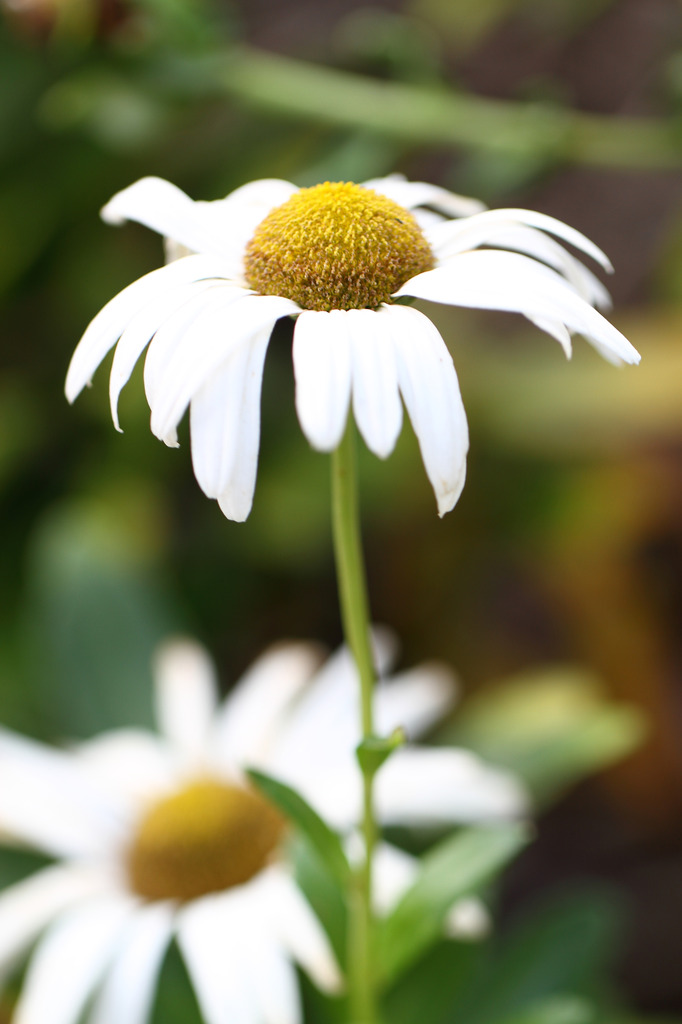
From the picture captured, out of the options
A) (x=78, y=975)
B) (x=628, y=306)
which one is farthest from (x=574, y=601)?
(x=78, y=975)

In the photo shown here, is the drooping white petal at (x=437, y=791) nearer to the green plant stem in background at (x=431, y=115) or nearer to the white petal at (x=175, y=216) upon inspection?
the white petal at (x=175, y=216)

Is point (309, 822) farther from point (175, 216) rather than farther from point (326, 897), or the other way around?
point (175, 216)

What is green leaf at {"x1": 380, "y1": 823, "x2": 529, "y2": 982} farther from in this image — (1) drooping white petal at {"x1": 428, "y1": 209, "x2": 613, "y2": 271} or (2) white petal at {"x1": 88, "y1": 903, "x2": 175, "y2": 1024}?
(1) drooping white petal at {"x1": 428, "y1": 209, "x2": 613, "y2": 271}

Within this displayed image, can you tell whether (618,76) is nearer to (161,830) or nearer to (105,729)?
(105,729)

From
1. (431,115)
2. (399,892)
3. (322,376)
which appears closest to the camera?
(322,376)

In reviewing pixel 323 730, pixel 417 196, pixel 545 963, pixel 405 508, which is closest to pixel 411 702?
pixel 323 730
